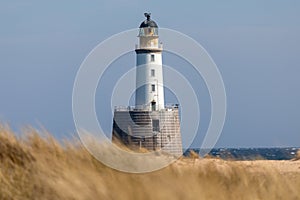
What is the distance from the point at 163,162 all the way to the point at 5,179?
1583 millimetres

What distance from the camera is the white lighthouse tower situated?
44.8 metres

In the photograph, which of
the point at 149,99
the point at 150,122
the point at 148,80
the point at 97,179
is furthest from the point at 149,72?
the point at 97,179

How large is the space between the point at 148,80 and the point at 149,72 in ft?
1.64

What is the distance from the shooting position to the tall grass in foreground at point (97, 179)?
6227 mm

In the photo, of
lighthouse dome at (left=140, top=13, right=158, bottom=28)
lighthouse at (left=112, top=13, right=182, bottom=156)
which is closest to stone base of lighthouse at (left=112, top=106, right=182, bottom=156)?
lighthouse at (left=112, top=13, right=182, bottom=156)

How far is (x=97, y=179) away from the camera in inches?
252

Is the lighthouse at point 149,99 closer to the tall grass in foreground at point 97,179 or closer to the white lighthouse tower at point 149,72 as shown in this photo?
the white lighthouse tower at point 149,72

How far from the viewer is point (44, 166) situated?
21.7ft

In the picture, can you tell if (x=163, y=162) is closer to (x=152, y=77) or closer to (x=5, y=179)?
(x=5, y=179)

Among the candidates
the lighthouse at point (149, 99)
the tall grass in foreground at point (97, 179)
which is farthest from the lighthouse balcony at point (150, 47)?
the tall grass in foreground at point (97, 179)

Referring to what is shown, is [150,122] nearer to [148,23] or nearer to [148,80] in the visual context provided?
[148,80]

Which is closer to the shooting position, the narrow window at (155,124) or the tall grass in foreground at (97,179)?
the tall grass in foreground at (97,179)

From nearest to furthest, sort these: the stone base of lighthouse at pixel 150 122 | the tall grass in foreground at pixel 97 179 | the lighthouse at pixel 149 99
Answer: the tall grass in foreground at pixel 97 179 → the stone base of lighthouse at pixel 150 122 → the lighthouse at pixel 149 99

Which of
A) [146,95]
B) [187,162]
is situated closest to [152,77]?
[146,95]
